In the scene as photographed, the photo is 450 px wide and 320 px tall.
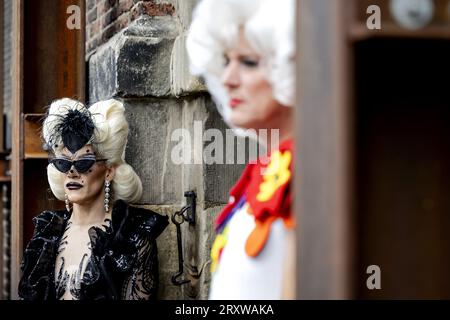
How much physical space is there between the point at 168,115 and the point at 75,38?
1299 mm

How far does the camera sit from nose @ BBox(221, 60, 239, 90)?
2.71 m

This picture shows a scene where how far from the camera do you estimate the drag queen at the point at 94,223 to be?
15.2 ft

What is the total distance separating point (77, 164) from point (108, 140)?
183mm

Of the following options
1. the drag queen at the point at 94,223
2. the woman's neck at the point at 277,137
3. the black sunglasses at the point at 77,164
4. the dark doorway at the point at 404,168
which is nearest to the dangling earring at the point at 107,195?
the drag queen at the point at 94,223

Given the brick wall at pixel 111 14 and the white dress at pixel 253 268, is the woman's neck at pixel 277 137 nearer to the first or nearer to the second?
the white dress at pixel 253 268

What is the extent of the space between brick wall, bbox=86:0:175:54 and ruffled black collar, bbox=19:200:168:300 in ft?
3.69

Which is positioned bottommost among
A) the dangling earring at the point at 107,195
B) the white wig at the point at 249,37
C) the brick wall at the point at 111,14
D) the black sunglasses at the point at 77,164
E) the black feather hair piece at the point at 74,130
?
the dangling earring at the point at 107,195

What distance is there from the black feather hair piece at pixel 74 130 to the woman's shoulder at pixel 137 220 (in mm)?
344

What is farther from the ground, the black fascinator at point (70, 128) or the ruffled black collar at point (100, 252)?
Result: the black fascinator at point (70, 128)

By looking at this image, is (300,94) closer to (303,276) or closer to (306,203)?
(306,203)

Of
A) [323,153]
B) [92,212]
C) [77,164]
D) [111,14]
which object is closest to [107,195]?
[92,212]

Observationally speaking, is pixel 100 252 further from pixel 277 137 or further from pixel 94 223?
pixel 277 137

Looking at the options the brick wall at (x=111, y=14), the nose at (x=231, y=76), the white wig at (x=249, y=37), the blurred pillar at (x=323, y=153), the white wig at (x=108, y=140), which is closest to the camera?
the blurred pillar at (x=323, y=153)

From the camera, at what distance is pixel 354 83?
1.89 meters
